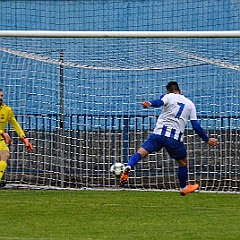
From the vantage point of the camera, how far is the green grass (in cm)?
1106

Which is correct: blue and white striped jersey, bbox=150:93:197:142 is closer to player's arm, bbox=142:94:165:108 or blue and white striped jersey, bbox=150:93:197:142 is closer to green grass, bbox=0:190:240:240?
player's arm, bbox=142:94:165:108

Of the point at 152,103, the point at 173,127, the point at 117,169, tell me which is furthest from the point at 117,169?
the point at 152,103

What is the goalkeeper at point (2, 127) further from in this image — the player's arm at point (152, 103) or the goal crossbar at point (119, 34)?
the player's arm at point (152, 103)

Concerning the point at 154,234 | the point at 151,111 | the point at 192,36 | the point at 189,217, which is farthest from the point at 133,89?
the point at 154,234

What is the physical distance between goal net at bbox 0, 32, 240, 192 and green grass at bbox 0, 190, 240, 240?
1269mm

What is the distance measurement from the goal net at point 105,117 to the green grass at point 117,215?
1.27 metres

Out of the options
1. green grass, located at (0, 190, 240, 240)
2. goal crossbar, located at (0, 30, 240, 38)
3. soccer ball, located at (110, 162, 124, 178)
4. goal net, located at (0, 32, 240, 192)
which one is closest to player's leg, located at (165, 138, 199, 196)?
green grass, located at (0, 190, 240, 240)

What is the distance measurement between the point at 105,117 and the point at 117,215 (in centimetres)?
639

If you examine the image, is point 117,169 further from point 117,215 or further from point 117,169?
point 117,215

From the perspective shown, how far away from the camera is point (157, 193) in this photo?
18.0 meters

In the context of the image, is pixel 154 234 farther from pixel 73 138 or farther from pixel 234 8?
pixel 234 8

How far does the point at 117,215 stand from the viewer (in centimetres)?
1345

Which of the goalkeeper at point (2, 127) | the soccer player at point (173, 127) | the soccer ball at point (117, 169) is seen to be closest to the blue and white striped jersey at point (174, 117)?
the soccer player at point (173, 127)

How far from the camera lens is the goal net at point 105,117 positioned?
62.1 ft
